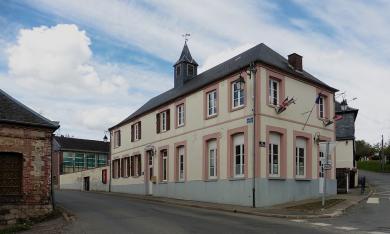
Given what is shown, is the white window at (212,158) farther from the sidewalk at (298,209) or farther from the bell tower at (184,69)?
the bell tower at (184,69)

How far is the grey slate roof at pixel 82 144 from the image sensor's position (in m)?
71.6

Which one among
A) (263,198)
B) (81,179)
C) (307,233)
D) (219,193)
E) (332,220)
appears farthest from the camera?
(81,179)

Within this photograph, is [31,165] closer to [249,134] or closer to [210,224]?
[210,224]

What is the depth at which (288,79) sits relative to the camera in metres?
26.5

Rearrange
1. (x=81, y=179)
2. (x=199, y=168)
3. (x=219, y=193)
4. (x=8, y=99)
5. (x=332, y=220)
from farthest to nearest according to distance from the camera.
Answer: (x=81, y=179)
(x=199, y=168)
(x=219, y=193)
(x=8, y=99)
(x=332, y=220)

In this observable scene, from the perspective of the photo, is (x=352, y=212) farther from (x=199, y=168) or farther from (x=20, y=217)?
(x=20, y=217)

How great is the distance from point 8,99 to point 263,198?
12244 millimetres

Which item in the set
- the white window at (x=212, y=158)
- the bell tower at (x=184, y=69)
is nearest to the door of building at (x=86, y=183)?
the bell tower at (x=184, y=69)

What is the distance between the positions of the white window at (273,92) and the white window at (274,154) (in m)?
1.70

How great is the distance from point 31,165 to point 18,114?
207cm

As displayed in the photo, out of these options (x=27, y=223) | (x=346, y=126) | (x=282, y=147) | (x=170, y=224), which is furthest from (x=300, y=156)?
(x=346, y=126)

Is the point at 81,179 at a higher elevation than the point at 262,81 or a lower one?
lower

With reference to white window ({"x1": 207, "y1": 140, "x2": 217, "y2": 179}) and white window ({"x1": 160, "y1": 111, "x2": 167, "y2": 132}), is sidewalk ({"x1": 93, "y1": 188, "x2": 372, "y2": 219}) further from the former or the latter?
white window ({"x1": 160, "y1": 111, "x2": 167, "y2": 132})

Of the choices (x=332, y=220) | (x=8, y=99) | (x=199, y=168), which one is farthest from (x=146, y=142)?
(x=332, y=220)
